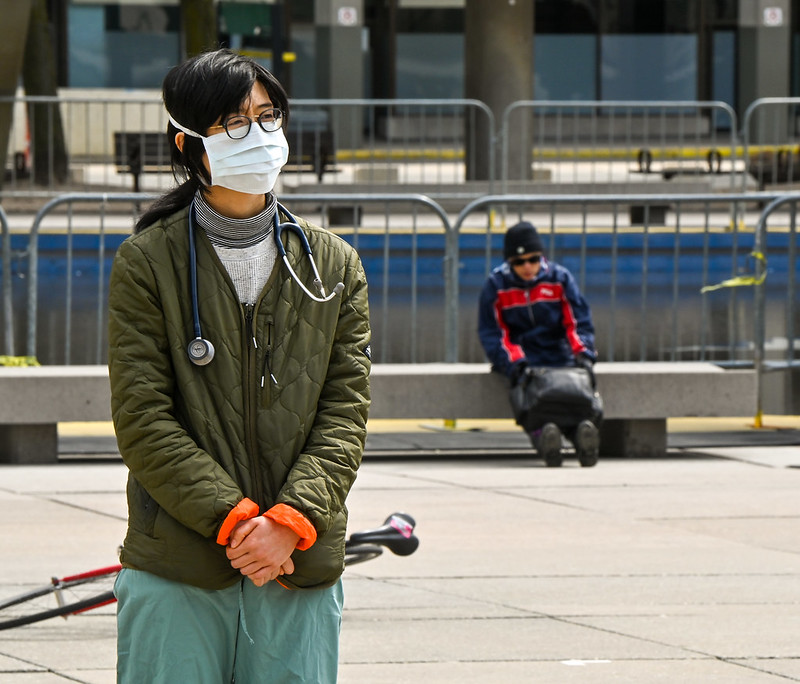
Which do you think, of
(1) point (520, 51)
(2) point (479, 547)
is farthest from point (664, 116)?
(2) point (479, 547)

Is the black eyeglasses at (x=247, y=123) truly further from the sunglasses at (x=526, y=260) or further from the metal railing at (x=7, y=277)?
the metal railing at (x=7, y=277)

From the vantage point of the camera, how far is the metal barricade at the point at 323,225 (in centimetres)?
853

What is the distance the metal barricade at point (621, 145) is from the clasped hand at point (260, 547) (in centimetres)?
1415

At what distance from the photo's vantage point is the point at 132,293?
280cm

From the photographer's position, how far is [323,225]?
10.5 metres

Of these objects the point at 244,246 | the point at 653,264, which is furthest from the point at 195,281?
the point at 653,264

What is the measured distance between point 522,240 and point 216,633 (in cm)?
527

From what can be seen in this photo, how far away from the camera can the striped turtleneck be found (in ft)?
9.41

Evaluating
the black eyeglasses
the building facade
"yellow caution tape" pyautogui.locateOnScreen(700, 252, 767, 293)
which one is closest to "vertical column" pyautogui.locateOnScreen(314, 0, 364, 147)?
the building facade

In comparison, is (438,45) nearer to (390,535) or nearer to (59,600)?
(390,535)

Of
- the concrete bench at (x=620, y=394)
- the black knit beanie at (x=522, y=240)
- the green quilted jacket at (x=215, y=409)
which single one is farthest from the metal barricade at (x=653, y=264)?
the green quilted jacket at (x=215, y=409)

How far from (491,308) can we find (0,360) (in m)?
2.58

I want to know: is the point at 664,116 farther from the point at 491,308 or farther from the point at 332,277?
the point at 332,277

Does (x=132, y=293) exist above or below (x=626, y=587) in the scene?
above
